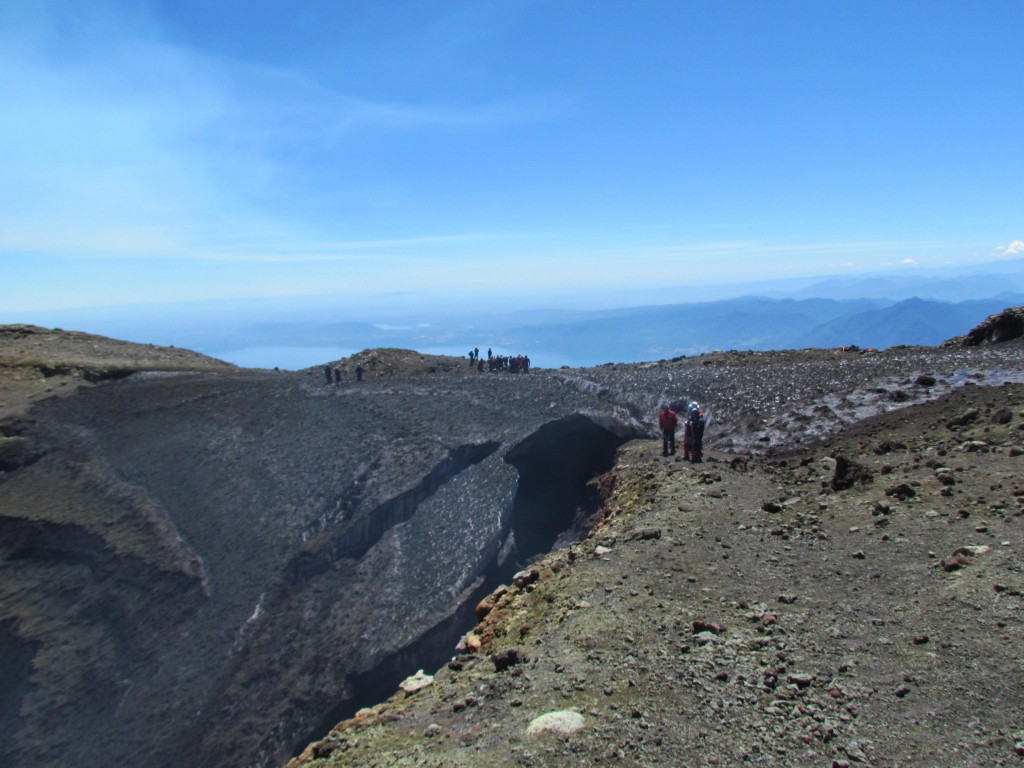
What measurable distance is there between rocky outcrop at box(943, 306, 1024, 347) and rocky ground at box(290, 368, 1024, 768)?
1370 cm

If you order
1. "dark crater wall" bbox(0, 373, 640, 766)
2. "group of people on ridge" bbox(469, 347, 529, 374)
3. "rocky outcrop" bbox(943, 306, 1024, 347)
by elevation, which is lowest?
"dark crater wall" bbox(0, 373, 640, 766)

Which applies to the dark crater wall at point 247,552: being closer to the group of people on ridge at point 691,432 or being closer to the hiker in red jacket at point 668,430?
the hiker in red jacket at point 668,430

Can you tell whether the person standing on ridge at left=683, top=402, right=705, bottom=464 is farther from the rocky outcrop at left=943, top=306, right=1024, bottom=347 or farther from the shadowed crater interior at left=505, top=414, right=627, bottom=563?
the rocky outcrop at left=943, top=306, right=1024, bottom=347

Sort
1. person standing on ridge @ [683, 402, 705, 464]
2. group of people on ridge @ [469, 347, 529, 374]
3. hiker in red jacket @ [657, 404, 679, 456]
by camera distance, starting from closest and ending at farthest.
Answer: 1. person standing on ridge @ [683, 402, 705, 464]
2. hiker in red jacket @ [657, 404, 679, 456]
3. group of people on ridge @ [469, 347, 529, 374]

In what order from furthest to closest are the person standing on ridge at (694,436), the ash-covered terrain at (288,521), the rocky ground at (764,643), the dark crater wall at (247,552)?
1. the person standing on ridge at (694,436)
2. the ash-covered terrain at (288,521)
3. the dark crater wall at (247,552)
4. the rocky ground at (764,643)

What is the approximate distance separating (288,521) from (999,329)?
88.7 feet

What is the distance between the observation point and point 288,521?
1950 cm

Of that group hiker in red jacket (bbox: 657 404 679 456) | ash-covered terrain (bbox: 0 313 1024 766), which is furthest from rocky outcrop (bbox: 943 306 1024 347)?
hiker in red jacket (bbox: 657 404 679 456)

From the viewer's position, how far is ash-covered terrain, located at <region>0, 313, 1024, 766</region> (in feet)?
51.5

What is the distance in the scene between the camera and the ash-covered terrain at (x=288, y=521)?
618 inches

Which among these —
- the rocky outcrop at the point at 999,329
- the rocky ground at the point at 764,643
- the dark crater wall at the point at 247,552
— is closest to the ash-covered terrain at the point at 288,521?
the dark crater wall at the point at 247,552

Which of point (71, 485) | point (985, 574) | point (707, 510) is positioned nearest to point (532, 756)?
point (985, 574)

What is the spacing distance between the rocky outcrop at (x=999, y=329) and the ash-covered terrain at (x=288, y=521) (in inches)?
45.1

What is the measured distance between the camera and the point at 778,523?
11773 mm
